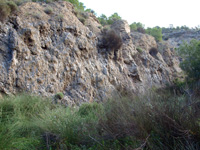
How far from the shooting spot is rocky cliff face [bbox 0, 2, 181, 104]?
876cm

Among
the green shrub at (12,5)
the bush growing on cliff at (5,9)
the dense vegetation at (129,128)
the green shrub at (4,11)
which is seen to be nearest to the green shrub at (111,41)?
the green shrub at (12,5)

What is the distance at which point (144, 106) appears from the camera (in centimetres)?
357

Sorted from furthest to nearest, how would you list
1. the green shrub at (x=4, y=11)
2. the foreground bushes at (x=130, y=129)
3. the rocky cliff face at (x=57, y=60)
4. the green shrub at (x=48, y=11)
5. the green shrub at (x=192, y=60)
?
the green shrub at (x=192, y=60)
the green shrub at (x=48, y=11)
the green shrub at (x=4, y=11)
the rocky cliff face at (x=57, y=60)
the foreground bushes at (x=130, y=129)

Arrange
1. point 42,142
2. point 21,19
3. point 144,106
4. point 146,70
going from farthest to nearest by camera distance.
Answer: point 146,70, point 21,19, point 42,142, point 144,106

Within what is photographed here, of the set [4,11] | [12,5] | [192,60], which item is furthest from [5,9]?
[192,60]

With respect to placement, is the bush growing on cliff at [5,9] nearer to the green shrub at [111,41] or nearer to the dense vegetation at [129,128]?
the dense vegetation at [129,128]

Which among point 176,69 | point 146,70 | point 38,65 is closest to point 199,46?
point 146,70

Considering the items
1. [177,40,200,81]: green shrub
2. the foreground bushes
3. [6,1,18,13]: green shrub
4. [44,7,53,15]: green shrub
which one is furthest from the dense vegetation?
[177,40,200,81]: green shrub

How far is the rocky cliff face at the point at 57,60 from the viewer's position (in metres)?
8.76

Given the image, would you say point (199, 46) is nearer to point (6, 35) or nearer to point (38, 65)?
point (38, 65)

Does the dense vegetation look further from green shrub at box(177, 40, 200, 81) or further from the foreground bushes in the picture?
green shrub at box(177, 40, 200, 81)

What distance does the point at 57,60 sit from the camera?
34.7 ft

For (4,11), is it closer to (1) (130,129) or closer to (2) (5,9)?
(2) (5,9)

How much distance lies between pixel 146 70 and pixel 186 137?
49.0 ft
